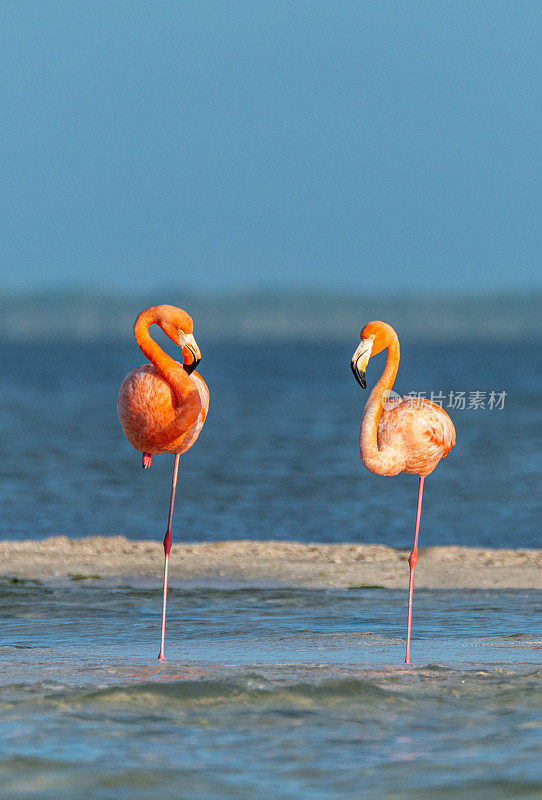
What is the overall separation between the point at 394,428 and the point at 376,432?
11 centimetres

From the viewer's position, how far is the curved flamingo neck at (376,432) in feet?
22.6

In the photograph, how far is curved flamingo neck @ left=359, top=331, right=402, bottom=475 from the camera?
6895 mm

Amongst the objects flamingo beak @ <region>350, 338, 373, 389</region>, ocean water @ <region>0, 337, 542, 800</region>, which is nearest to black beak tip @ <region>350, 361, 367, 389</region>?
flamingo beak @ <region>350, 338, 373, 389</region>

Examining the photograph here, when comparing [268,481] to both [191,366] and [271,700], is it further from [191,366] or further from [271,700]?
[271,700]

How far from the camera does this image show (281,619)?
8195mm

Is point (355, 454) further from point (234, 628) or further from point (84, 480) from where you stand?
point (234, 628)

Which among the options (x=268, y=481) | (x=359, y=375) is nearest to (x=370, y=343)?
(x=359, y=375)

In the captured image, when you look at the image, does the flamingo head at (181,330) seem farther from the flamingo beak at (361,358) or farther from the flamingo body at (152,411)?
the flamingo beak at (361,358)

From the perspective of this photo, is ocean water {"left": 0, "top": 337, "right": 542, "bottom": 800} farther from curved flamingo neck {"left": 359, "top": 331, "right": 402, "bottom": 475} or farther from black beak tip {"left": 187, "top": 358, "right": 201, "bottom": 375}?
black beak tip {"left": 187, "top": 358, "right": 201, "bottom": 375}

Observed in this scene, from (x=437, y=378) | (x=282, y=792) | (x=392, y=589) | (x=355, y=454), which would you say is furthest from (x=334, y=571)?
(x=437, y=378)

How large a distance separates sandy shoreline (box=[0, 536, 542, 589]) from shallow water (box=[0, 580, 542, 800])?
27.6 inches

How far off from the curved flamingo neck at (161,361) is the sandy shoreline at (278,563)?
285 centimetres

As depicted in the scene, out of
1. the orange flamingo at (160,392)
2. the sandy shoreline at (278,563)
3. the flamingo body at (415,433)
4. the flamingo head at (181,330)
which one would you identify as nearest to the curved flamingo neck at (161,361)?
the orange flamingo at (160,392)

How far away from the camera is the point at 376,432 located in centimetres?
696
